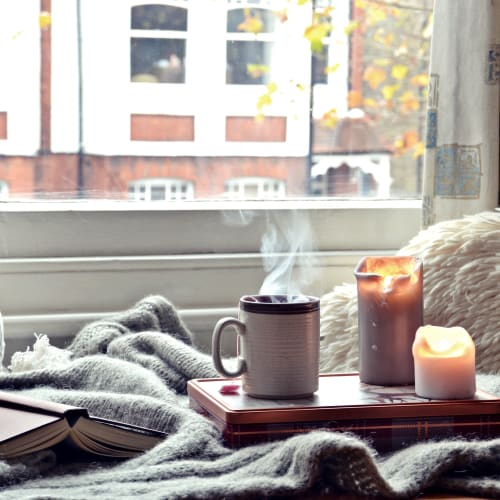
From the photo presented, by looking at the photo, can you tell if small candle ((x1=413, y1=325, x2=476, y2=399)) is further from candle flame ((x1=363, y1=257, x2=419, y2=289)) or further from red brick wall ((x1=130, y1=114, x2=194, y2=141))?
red brick wall ((x1=130, y1=114, x2=194, y2=141))

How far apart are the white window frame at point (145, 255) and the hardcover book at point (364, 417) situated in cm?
66

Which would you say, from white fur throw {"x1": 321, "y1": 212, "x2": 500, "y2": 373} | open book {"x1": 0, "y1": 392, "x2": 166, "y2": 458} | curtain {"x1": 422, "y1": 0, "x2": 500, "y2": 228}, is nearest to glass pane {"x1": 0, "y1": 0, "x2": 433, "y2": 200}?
curtain {"x1": 422, "y1": 0, "x2": 500, "y2": 228}

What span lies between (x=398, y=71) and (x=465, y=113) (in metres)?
0.25

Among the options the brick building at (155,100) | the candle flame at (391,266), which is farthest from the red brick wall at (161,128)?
the candle flame at (391,266)

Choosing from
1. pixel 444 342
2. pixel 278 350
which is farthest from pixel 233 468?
pixel 444 342

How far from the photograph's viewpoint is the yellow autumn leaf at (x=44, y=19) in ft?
4.87

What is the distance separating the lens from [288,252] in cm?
163

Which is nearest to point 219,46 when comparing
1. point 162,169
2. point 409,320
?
point 162,169

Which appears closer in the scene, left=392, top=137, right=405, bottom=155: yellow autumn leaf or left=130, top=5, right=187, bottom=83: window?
left=130, top=5, right=187, bottom=83: window

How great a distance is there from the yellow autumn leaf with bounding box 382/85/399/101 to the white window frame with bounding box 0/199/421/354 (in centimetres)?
21

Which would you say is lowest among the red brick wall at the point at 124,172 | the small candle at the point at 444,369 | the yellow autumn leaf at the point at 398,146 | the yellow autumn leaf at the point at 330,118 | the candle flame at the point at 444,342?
the small candle at the point at 444,369

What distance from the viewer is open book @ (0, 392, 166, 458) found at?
807mm

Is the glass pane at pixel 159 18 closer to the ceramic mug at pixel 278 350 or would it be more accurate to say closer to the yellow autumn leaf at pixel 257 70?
the yellow autumn leaf at pixel 257 70

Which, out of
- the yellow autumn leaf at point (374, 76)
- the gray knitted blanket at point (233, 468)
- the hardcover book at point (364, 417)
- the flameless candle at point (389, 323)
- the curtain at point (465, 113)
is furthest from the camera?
the yellow autumn leaf at point (374, 76)
